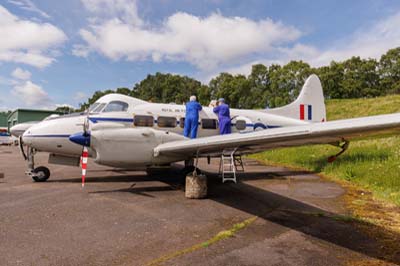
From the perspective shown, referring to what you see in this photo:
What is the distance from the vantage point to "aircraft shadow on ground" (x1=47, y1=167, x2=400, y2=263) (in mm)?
4332

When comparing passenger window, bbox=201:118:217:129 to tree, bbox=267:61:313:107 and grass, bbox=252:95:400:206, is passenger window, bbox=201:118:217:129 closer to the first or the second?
grass, bbox=252:95:400:206

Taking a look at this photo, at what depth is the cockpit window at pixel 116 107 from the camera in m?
9.11

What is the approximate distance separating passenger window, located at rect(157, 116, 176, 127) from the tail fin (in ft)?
19.6

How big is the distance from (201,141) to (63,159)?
5474 millimetres

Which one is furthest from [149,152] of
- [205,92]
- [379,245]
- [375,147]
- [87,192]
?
[205,92]

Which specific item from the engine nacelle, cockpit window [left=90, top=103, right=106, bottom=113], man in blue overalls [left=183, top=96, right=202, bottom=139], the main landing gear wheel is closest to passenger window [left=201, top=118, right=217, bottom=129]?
man in blue overalls [left=183, top=96, right=202, bottom=139]

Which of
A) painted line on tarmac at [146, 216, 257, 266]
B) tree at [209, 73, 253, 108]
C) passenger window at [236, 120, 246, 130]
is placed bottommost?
painted line on tarmac at [146, 216, 257, 266]

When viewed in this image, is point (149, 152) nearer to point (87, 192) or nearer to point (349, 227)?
point (87, 192)

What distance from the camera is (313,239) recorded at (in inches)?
177

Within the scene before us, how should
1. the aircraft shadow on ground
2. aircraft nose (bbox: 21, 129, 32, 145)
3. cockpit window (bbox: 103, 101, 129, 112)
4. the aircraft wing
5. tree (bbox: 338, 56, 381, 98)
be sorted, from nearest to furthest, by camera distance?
the aircraft wing, the aircraft shadow on ground, aircraft nose (bbox: 21, 129, 32, 145), cockpit window (bbox: 103, 101, 129, 112), tree (bbox: 338, 56, 381, 98)

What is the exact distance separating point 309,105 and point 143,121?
8477mm

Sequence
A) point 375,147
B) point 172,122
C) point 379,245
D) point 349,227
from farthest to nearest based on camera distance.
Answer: point 375,147, point 172,122, point 349,227, point 379,245

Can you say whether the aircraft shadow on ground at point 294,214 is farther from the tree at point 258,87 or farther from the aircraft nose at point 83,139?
the tree at point 258,87

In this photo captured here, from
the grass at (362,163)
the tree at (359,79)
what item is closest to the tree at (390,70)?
the tree at (359,79)
